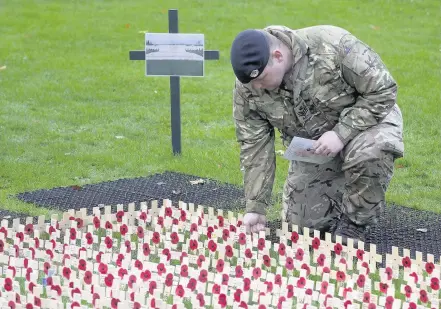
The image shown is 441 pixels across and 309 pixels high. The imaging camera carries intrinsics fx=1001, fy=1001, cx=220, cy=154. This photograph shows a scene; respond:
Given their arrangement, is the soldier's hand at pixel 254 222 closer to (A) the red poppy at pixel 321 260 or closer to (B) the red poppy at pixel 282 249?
(B) the red poppy at pixel 282 249

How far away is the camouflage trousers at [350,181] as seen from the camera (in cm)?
663

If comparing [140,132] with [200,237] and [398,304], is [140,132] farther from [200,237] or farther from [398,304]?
[398,304]

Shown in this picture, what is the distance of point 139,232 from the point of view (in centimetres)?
692

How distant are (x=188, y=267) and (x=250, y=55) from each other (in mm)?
1345

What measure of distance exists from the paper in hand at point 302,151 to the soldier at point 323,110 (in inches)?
3.7

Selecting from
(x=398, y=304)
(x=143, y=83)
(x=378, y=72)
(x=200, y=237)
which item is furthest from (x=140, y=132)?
(x=398, y=304)

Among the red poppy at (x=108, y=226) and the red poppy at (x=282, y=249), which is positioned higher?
the red poppy at (x=282, y=249)

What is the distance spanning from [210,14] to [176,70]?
8.64m

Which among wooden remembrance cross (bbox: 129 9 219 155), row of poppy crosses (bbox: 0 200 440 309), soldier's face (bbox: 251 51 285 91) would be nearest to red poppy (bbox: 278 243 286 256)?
row of poppy crosses (bbox: 0 200 440 309)

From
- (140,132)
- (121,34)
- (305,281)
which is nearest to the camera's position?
(305,281)

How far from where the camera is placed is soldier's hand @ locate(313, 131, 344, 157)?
6.53m

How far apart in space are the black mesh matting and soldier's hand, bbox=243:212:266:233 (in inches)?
10.1

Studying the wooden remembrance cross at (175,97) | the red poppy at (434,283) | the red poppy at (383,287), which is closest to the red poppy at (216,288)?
the red poppy at (383,287)

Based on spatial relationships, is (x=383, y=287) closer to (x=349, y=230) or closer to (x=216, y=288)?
(x=216, y=288)
